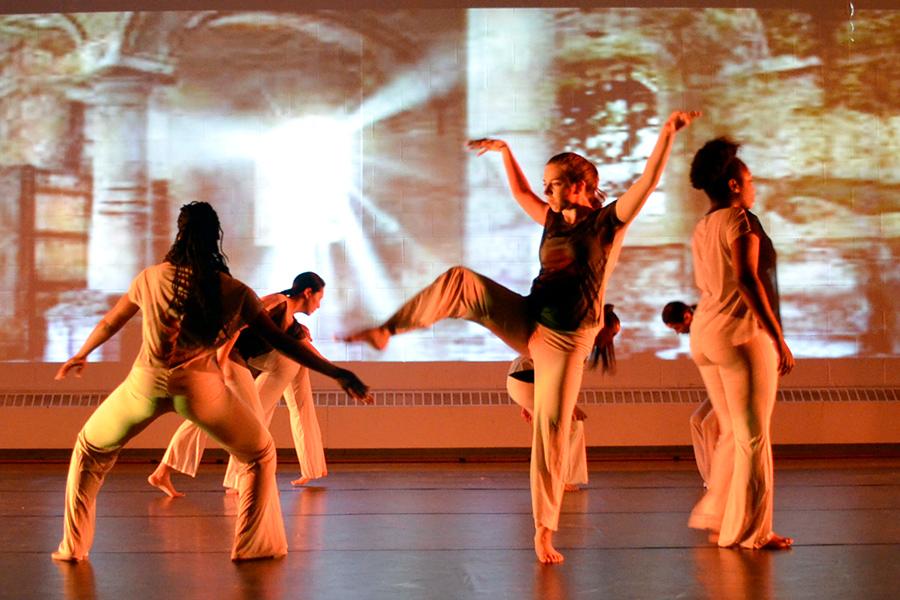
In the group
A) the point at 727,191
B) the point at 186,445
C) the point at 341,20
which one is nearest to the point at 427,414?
the point at 186,445

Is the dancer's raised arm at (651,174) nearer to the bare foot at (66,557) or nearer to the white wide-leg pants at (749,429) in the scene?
the white wide-leg pants at (749,429)

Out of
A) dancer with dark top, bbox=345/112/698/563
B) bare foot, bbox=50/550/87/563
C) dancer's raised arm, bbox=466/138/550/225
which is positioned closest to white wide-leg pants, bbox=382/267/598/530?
dancer with dark top, bbox=345/112/698/563

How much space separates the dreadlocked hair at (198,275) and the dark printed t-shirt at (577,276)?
3.91 feet

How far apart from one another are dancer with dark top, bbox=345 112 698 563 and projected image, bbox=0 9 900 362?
4.41m

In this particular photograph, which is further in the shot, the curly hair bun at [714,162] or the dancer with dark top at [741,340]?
the curly hair bun at [714,162]

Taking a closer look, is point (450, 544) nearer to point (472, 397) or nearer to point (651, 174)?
point (651, 174)

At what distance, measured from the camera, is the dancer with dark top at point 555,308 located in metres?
4.02

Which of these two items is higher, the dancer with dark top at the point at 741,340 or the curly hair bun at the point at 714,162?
the curly hair bun at the point at 714,162

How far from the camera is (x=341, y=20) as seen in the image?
866 cm

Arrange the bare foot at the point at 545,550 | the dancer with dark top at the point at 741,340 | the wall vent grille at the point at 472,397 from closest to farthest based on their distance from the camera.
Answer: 1. the bare foot at the point at 545,550
2. the dancer with dark top at the point at 741,340
3. the wall vent grille at the point at 472,397

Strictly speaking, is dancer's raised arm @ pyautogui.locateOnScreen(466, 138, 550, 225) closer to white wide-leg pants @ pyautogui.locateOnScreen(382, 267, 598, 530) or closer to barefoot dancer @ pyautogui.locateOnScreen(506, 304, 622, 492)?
white wide-leg pants @ pyautogui.locateOnScreen(382, 267, 598, 530)

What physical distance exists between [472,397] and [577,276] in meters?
4.66

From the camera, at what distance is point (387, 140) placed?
8.66 metres

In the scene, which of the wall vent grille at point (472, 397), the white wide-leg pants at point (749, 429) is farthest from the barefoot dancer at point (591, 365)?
the wall vent grille at point (472, 397)
